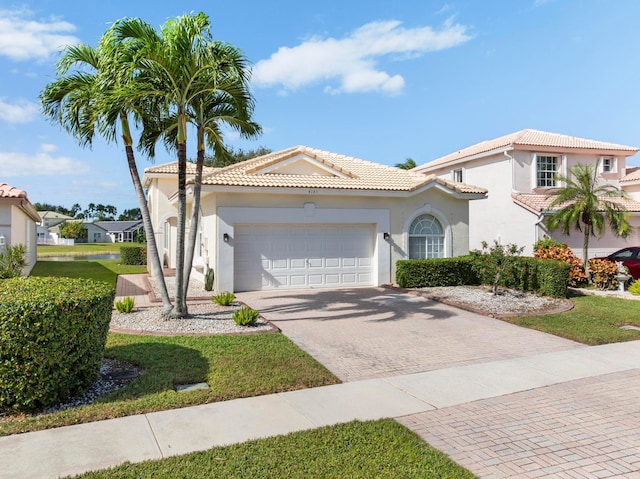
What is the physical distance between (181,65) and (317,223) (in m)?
8.05

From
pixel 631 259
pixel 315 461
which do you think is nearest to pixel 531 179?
pixel 631 259

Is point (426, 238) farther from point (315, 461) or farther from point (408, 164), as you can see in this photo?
point (408, 164)

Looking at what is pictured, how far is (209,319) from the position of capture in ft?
35.7

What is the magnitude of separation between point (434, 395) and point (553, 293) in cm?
1027

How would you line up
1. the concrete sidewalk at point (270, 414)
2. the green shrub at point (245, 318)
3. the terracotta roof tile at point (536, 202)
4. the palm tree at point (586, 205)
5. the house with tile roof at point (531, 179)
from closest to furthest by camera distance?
the concrete sidewalk at point (270, 414) < the green shrub at point (245, 318) < the palm tree at point (586, 205) < the terracotta roof tile at point (536, 202) < the house with tile roof at point (531, 179)

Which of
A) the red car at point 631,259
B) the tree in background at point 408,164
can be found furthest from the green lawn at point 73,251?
the red car at point 631,259

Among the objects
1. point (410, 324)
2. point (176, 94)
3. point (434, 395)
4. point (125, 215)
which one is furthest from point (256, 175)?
point (125, 215)

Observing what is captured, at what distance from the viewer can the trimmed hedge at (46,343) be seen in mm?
5117

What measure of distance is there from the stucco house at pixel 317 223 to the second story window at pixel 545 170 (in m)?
7.80

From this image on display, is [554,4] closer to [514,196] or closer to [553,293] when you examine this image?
[553,293]

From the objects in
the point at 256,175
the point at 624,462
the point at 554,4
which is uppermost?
the point at 554,4

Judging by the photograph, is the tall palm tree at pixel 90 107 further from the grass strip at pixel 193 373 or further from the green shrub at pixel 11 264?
the green shrub at pixel 11 264

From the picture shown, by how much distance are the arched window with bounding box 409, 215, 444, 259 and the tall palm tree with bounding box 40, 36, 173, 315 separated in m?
10.2

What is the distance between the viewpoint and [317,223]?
53.9 feet
